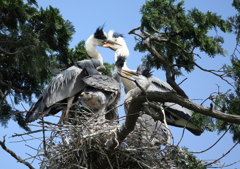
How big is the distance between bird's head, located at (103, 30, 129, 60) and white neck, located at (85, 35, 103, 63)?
24 centimetres

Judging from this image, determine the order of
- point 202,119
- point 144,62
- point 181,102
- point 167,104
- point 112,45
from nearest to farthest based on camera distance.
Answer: point 181,102 → point 202,119 → point 144,62 → point 167,104 → point 112,45

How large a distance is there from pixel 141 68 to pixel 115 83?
0.96 m

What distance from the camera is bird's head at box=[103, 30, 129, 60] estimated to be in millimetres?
7916

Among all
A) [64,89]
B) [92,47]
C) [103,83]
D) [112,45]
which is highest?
[112,45]

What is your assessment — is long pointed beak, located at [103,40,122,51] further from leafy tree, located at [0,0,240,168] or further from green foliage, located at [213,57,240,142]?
green foliage, located at [213,57,240,142]

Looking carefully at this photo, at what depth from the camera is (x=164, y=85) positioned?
7160mm

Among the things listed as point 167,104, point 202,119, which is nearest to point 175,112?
point 167,104

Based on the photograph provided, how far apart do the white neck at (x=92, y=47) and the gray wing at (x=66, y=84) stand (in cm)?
62

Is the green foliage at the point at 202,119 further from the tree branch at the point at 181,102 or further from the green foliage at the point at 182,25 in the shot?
the tree branch at the point at 181,102

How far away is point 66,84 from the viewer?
22.7ft

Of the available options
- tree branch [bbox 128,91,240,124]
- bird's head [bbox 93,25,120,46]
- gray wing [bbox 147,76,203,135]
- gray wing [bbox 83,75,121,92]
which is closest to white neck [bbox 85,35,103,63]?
bird's head [bbox 93,25,120,46]

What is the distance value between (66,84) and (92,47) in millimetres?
945

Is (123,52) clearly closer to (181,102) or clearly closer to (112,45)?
(112,45)

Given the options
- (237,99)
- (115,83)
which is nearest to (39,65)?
(115,83)
